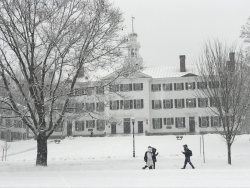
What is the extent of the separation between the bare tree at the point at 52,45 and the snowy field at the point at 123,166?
3.17 m

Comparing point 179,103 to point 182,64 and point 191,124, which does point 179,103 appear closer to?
point 191,124

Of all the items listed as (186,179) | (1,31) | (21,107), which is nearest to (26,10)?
(1,31)

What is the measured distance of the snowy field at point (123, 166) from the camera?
12.1 meters

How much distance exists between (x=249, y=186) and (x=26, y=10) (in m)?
13.0

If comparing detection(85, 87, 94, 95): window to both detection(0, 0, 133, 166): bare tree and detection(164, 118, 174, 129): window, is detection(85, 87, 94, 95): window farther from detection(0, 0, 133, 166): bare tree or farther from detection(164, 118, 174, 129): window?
detection(164, 118, 174, 129): window

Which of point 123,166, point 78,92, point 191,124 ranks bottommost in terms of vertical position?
point 123,166

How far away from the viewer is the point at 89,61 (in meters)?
18.8

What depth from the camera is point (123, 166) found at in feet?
68.8

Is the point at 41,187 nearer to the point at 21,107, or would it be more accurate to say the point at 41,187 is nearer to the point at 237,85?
the point at 21,107

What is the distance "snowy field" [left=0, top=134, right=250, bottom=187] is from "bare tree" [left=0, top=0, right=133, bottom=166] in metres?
3.17

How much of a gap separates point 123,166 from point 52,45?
8.15 meters

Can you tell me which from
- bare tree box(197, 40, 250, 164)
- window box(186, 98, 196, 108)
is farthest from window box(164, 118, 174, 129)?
bare tree box(197, 40, 250, 164)

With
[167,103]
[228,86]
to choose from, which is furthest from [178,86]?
[228,86]

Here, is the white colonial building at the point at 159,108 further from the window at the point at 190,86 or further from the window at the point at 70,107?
the window at the point at 70,107
